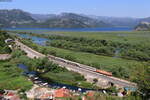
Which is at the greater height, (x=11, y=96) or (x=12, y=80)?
(x=11, y=96)

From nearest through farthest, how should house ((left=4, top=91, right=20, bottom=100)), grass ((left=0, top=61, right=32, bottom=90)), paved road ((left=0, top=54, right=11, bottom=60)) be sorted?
house ((left=4, top=91, right=20, bottom=100)) < grass ((left=0, top=61, right=32, bottom=90)) < paved road ((left=0, top=54, right=11, bottom=60))

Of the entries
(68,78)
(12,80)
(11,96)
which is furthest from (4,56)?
(11,96)

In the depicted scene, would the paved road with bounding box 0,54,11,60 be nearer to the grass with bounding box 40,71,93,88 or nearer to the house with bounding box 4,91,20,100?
the grass with bounding box 40,71,93,88

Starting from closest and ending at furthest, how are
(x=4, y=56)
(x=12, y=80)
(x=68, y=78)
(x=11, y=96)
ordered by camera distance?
1. (x=11, y=96)
2. (x=12, y=80)
3. (x=68, y=78)
4. (x=4, y=56)

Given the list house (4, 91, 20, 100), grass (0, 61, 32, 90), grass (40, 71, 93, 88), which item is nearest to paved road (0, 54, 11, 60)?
grass (0, 61, 32, 90)

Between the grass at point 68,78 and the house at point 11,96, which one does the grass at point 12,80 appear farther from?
the grass at point 68,78

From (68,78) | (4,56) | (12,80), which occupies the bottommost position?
(68,78)

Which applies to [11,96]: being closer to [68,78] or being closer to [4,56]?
[68,78]

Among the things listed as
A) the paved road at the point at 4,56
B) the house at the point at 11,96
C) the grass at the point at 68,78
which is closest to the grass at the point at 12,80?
the house at the point at 11,96

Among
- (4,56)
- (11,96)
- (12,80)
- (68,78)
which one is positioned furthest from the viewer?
(4,56)

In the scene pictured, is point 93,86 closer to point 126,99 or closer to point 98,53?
point 126,99
